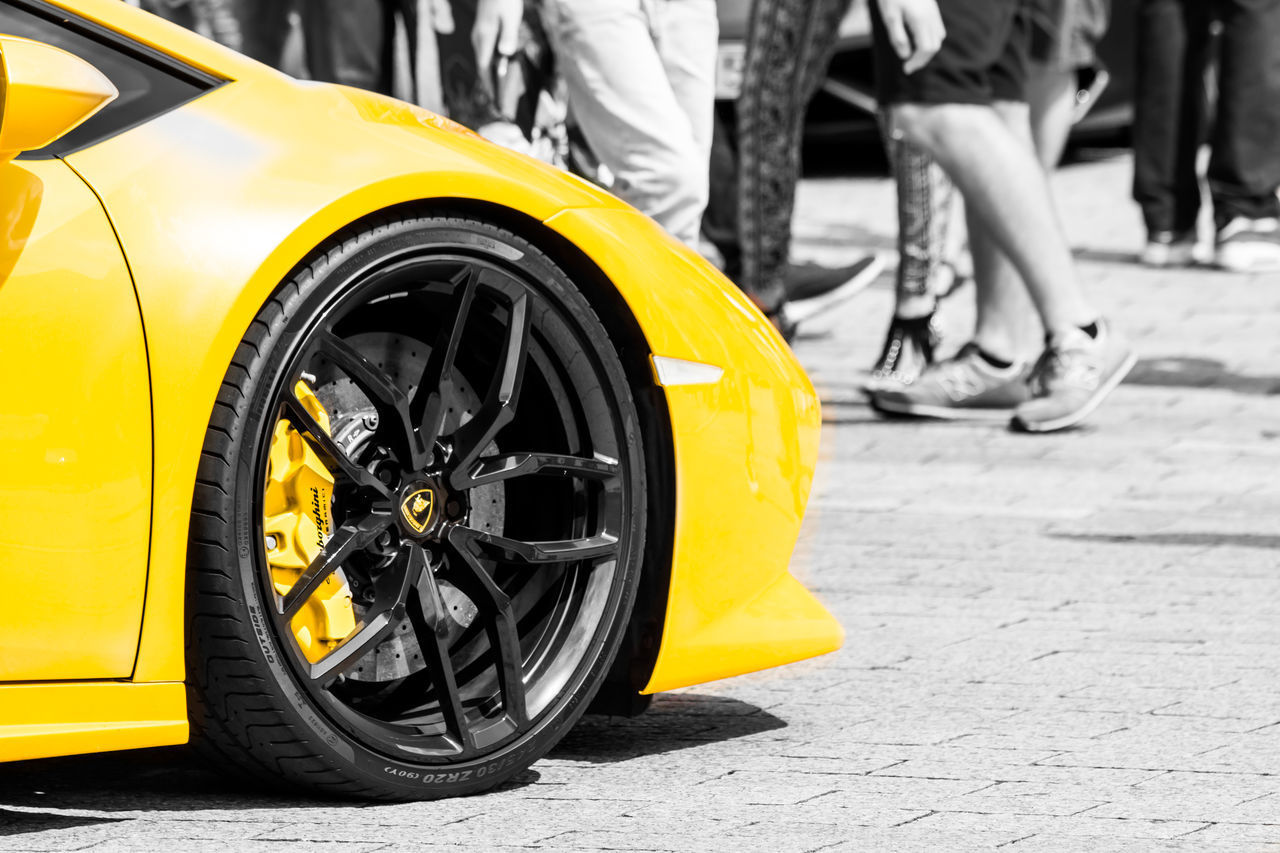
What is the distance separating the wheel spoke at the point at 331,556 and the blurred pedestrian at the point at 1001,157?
346cm

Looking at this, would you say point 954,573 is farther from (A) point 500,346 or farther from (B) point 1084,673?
(A) point 500,346

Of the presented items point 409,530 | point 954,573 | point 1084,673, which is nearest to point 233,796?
point 409,530

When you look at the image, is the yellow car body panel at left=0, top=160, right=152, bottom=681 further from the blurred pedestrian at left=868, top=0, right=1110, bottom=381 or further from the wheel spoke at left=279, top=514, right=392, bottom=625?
the blurred pedestrian at left=868, top=0, right=1110, bottom=381

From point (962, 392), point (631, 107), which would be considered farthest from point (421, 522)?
point (962, 392)

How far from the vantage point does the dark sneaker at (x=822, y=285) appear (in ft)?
27.4

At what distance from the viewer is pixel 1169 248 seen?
10.5m

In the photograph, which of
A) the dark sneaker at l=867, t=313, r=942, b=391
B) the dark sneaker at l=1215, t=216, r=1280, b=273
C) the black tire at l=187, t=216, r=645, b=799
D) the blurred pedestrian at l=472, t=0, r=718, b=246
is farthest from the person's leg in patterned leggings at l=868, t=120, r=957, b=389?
the black tire at l=187, t=216, r=645, b=799

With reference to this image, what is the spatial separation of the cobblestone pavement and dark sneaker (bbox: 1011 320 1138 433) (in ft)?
0.28

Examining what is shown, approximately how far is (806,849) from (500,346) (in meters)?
0.86

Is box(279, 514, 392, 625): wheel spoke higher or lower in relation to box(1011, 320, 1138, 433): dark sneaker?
higher

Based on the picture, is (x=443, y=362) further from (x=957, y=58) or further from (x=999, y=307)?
(x=999, y=307)

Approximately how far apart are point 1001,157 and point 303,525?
3762 millimetres

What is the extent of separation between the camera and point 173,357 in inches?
116

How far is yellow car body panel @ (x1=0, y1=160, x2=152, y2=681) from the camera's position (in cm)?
285
